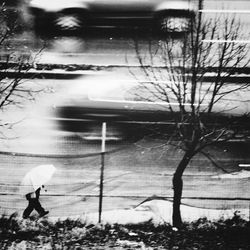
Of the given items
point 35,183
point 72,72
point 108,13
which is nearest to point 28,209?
point 35,183

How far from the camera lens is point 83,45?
9.27 meters

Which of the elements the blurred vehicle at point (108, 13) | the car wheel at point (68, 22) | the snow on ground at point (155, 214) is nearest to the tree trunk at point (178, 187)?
the snow on ground at point (155, 214)

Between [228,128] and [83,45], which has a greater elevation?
[83,45]

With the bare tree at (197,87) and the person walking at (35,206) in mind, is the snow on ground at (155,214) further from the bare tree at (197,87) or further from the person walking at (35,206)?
the person walking at (35,206)

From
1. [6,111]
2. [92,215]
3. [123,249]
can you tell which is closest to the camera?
[123,249]

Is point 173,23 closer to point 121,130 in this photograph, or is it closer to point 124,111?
point 124,111

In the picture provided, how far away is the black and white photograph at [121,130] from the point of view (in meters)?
7.63

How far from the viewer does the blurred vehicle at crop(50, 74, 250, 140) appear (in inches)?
336

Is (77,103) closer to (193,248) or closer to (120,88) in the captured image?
(120,88)

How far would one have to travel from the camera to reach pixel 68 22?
29.8 feet

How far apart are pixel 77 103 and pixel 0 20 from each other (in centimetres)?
330

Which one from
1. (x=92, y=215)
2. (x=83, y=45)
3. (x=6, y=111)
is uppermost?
(x=83, y=45)

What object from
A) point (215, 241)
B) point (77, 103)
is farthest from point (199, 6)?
point (215, 241)

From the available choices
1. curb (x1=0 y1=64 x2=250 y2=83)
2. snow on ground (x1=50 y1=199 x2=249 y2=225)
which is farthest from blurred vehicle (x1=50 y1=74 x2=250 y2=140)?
snow on ground (x1=50 y1=199 x2=249 y2=225)
